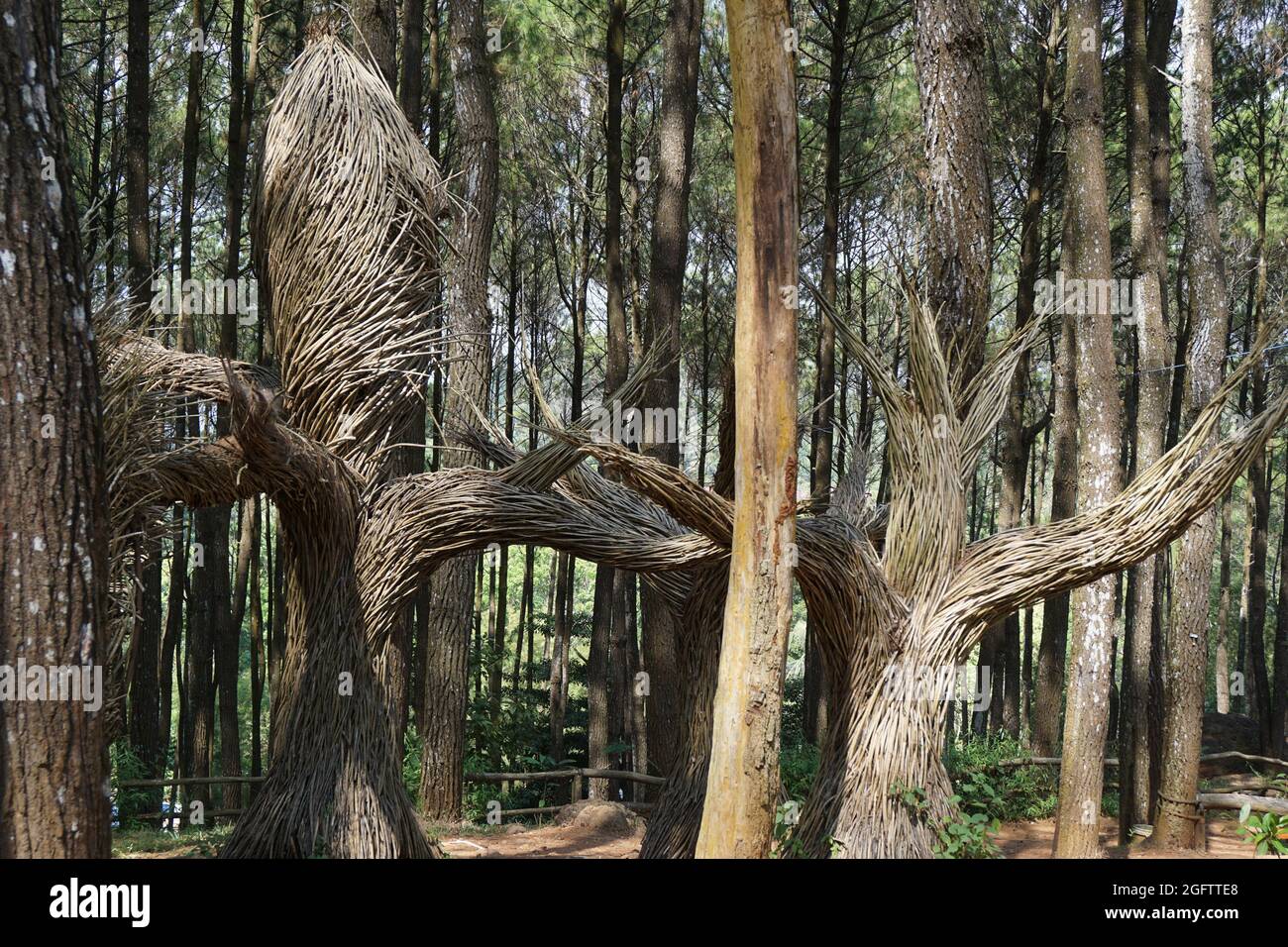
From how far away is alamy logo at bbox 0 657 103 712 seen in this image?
346 centimetres

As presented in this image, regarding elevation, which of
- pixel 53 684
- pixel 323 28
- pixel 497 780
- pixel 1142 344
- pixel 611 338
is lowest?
pixel 497 780

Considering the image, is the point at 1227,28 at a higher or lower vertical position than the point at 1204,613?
higher

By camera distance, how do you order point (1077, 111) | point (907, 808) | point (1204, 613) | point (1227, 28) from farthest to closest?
1. point (1227, 28)
2. point (1204, 613)
3. point (1077, 111)
4. point (907, 808)

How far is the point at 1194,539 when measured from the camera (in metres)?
9.18

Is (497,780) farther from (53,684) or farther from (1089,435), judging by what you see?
(53,684)

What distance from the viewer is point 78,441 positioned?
368 centimetres

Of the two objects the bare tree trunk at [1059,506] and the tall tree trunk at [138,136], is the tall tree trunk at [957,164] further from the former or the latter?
the tall tree trunk at [138,136]

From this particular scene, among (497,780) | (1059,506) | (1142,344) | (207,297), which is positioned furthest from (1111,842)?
(207,297)

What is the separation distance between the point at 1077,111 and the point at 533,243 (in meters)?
13.0

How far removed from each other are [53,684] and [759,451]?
2825mm

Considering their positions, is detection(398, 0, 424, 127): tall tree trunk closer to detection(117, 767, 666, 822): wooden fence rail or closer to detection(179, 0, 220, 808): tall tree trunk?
detection(179, 0, 220, 808): tall tree trunk

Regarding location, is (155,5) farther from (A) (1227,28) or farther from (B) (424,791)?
(A) (1227,28)

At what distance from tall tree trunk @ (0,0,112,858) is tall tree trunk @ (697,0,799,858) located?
7.99ft
